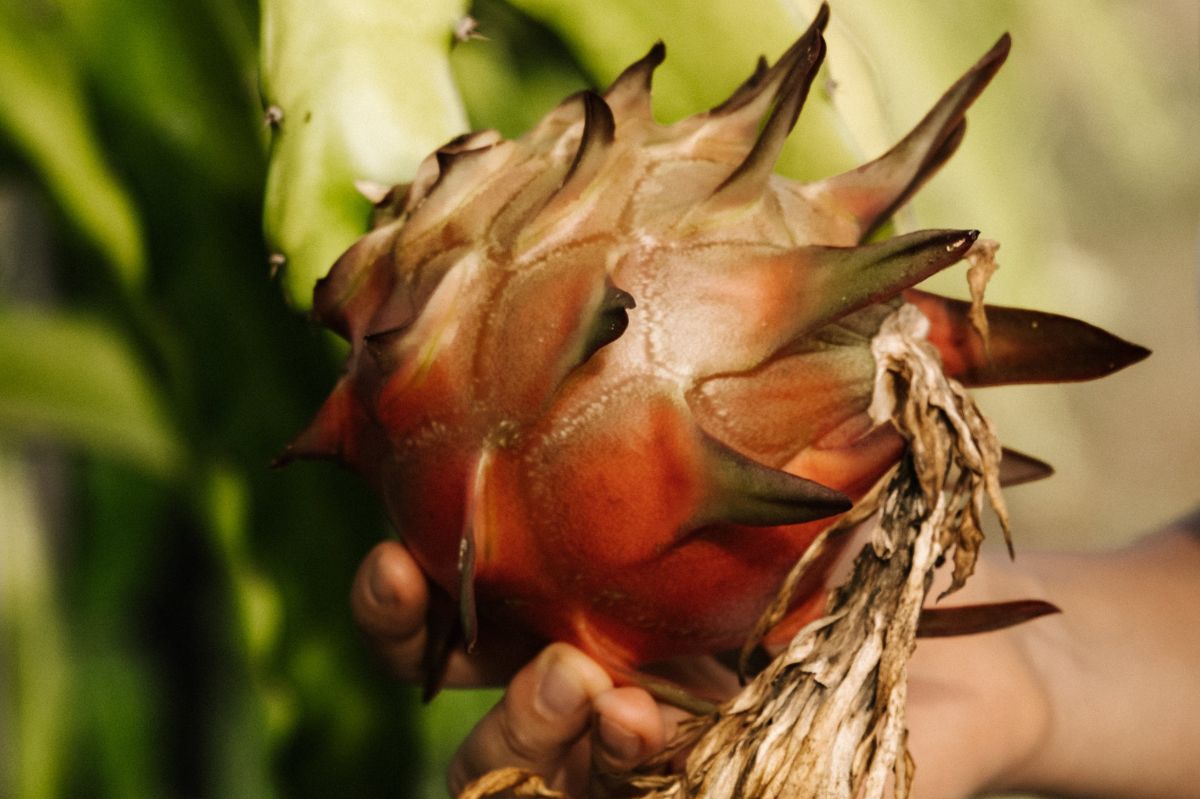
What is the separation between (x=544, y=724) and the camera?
446mm

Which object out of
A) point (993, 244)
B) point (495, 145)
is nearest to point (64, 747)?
point (495, 145)

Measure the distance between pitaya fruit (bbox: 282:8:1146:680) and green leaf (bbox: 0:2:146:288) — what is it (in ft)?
0.91

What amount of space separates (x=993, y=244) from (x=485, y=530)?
0.62 feet

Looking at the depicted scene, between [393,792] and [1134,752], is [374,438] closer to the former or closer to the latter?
[393,792]

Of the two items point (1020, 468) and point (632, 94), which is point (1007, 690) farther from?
point (632, 94)

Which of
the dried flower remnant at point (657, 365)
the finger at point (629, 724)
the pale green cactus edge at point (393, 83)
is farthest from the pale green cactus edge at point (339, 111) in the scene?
the finger at point (629, 724)

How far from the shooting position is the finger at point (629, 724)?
0.41 metres

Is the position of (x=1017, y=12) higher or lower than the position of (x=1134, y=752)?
higher

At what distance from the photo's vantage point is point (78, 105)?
2.04 feet

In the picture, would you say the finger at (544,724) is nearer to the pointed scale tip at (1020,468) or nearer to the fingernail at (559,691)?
the fingernail at (559,691)

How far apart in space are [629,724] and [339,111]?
286 mm

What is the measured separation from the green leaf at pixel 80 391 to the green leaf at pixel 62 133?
2.1 inches

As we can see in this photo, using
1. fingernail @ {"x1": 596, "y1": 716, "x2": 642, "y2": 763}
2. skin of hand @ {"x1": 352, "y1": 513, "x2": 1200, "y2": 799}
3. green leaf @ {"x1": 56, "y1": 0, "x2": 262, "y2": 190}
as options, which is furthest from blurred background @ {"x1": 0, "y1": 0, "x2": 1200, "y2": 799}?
fingernail @ {"x1": 596, "y1": 716, "x2": 642, "y2": 763}

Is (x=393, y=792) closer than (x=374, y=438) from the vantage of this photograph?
No
